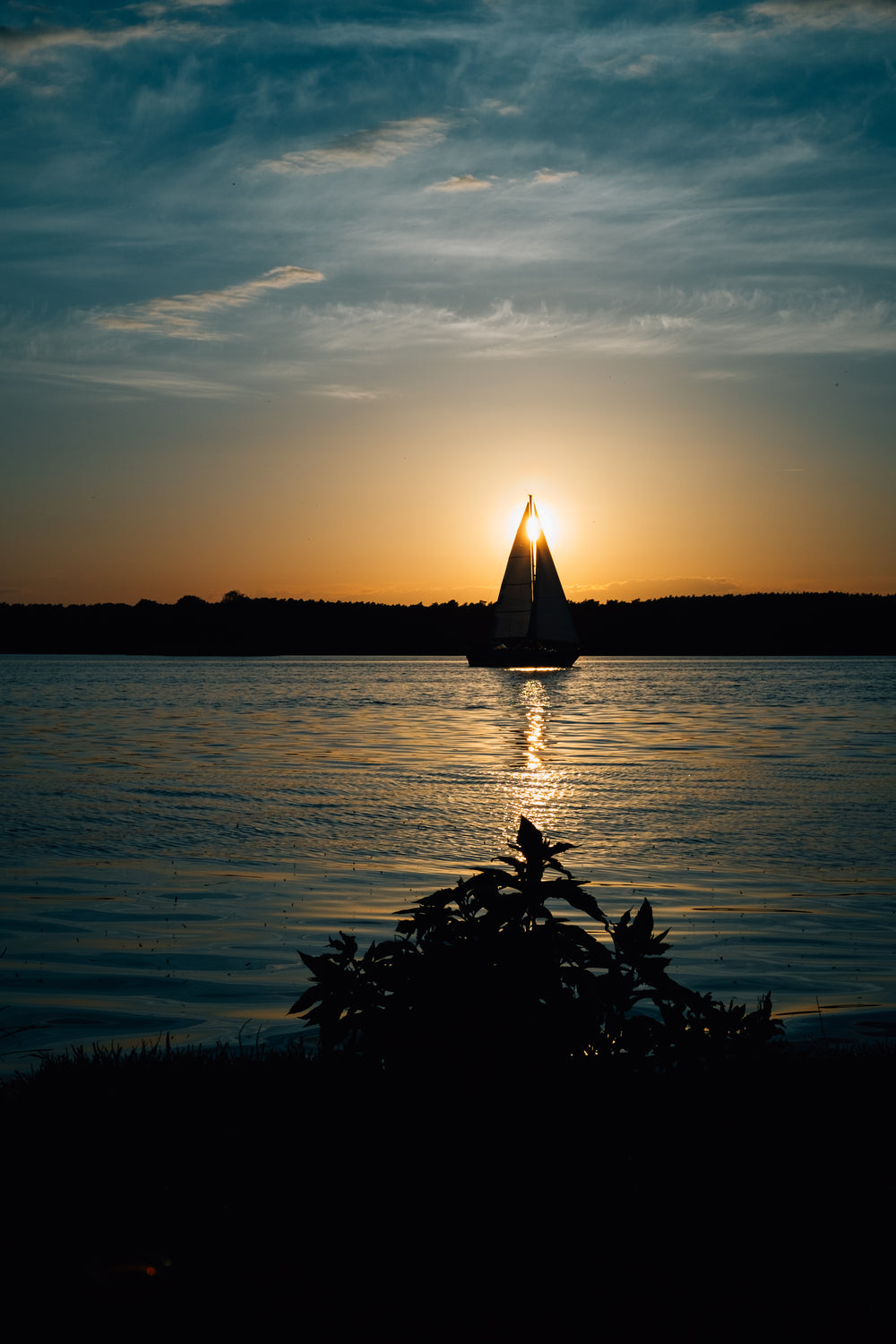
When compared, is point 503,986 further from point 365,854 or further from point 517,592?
point 517,592

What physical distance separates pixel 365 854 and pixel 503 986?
9093mm

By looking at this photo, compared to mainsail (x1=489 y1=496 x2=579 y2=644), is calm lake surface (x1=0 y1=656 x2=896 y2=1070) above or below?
below

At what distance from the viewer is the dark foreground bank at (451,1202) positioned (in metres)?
3.11

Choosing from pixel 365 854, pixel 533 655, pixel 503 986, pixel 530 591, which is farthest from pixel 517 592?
pixel 503 986

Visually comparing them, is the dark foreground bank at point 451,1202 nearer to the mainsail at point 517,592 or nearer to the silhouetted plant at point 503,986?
the silhouetted plant at point 503,986

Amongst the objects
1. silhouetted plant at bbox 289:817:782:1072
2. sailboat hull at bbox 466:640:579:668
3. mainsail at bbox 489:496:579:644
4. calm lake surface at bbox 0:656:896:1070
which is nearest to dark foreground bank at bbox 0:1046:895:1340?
silhouetted plant at bbox 289:817:782:1072

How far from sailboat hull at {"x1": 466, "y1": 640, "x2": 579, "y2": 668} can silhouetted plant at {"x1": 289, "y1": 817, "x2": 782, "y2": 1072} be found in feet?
296

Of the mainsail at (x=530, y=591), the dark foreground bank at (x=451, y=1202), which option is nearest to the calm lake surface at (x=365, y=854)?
the dark foreground bank at (x=451, y=1202)

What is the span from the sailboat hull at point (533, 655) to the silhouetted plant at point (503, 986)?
90.3 meters

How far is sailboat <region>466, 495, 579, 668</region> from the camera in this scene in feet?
303

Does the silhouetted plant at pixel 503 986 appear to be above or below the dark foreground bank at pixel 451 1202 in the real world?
above

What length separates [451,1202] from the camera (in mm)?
3562

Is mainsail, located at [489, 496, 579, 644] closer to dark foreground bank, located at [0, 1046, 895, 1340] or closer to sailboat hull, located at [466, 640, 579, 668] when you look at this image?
sailboat hull, located at [466, 640, 579, 668]

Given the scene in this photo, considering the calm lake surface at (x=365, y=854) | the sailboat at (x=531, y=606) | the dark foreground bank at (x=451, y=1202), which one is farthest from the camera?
Answer: the sailboat at (x=531, y=606)
